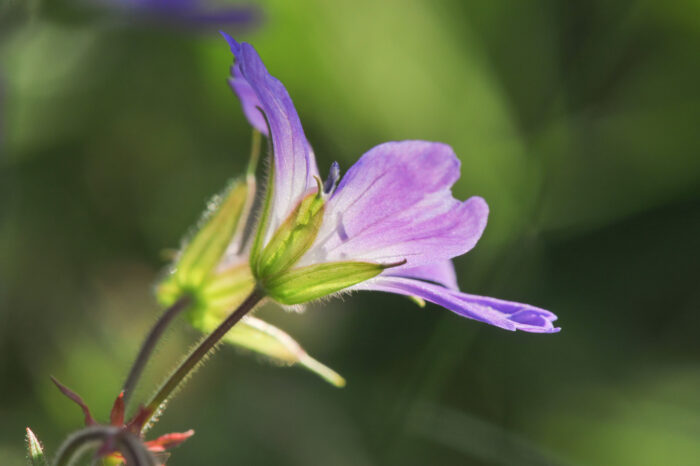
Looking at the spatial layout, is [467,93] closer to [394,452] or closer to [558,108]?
[558,108]

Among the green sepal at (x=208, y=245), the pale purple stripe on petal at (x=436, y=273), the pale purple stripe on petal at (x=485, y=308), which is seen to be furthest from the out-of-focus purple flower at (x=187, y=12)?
the pale purple stripe on petal at (x=485, y=308)

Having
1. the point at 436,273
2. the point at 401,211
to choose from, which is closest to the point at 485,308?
the point at 401,211

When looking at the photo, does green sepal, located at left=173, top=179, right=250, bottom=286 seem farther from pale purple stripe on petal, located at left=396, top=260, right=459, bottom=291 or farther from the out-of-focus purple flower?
the out-of-focus purple flower

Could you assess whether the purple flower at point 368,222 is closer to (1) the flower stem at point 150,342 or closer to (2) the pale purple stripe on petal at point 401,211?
(2) the pale purple stripe on petal at point 401,211

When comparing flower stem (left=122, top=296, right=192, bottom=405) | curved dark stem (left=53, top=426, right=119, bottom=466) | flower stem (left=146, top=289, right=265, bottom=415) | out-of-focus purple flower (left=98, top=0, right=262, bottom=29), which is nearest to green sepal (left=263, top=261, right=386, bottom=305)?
flower stem (left=146, top=289, right=265, bottom=415)

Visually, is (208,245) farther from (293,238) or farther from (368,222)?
(368,222)

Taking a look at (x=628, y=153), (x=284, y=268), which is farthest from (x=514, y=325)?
(x=628, y=153)
